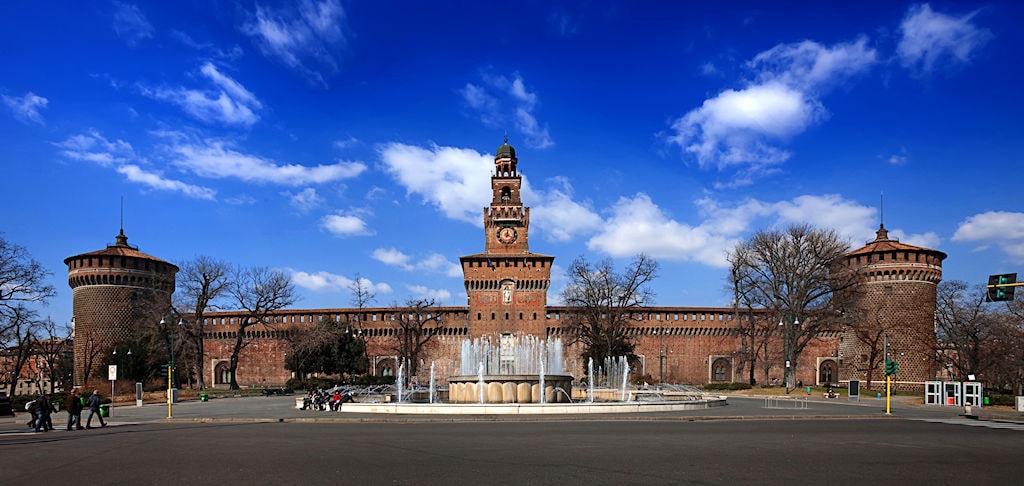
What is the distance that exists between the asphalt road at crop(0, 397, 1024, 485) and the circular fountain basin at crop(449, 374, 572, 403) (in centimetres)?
488

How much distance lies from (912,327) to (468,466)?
51307 mm

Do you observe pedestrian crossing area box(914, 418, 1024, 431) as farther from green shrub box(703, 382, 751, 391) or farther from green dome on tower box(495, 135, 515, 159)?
green dome on tower box(495, 135, 515, 159)

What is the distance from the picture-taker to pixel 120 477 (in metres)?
11.4

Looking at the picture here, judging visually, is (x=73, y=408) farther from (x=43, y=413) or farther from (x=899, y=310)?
(x=899, y=310)

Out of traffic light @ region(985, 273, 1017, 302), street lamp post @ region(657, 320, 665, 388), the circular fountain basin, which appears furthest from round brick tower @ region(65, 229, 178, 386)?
traffic light @ region(985, 273, 1017, 302)

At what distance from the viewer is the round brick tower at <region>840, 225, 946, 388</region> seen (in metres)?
54.4

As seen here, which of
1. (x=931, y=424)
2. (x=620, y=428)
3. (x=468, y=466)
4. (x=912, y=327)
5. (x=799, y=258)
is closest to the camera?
(x=468, y=466)

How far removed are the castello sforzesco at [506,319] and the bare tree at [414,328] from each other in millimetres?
707

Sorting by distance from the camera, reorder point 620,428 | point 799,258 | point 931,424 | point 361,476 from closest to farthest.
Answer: point 361,476 → point 620,428 → point 931,424 → point 799,258

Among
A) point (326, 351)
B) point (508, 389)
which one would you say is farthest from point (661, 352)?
point (508, 389)

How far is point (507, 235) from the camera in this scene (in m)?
67.2

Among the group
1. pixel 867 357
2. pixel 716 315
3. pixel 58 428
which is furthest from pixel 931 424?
pixel 716 315

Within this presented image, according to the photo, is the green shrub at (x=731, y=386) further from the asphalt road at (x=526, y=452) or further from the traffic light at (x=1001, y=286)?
the traffic light at (x=1001, y=286)

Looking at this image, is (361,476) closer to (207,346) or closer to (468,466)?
(468,466)
